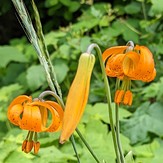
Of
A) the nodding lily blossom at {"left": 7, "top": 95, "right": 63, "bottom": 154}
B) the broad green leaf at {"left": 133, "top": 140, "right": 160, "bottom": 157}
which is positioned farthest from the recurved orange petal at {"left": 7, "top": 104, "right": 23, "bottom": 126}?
the broad green leaf at {"left": 133, "top": 140, "right": 160, "bottom": 157}

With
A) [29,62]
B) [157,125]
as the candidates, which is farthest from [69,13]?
[157,125]

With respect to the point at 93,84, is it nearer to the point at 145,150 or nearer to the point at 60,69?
the point at 60,69

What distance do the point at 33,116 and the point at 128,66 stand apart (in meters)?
0.26

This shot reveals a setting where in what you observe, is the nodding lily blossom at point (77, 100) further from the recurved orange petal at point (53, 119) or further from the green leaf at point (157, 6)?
the green leaf at point (157, 6)

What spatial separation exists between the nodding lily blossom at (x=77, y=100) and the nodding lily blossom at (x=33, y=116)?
0.38 ft

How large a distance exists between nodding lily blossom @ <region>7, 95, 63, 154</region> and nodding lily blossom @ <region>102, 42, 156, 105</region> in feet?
0.50

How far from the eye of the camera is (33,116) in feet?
4.21

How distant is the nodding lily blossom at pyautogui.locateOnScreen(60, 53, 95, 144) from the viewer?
3.84 ft

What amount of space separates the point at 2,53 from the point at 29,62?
186 mm

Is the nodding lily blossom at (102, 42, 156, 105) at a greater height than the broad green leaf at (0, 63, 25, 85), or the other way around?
the nodding lily blossom at (102, 42, 156, 105)

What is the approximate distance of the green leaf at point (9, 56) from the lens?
3514 millimetres

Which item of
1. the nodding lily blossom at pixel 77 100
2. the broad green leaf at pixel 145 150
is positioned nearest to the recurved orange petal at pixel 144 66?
the nodding lily blossom at pixel 77 100

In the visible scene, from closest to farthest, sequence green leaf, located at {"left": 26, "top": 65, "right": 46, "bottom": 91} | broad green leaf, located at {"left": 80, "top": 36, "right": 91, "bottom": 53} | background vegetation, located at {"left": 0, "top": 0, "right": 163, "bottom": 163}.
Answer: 1. background vegetation, located at {"left": 0, "top": 0, "right": 163, "bottom": 163}
2. green leaf, located at {"left": 26, "top": 65, "right": 46, "bottom": 91}
3. broad green leaf, located at {"left": 80, "top": 36, "right": 91, "bottom": 53}

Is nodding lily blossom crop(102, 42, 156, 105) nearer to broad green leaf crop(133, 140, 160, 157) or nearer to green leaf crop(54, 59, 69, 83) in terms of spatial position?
broad green leaf crop(133, 140, 160, 157)
